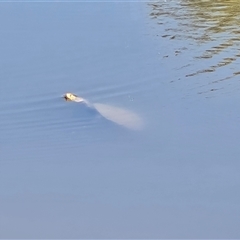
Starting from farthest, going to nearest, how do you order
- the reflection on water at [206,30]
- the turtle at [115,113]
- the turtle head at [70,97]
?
the reflection on water at [206,30] → the turtle head at [70,97] → the turtle at [115,113]

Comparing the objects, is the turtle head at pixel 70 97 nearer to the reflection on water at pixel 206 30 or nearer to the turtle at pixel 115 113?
the turtle at pixel 115 113

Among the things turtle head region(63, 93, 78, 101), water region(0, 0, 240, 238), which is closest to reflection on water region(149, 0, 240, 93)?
water region(0, 0, 240, 238)

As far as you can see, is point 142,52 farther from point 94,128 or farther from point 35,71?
point 94,128

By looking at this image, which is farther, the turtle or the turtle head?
the turtle head

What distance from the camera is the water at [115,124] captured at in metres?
3.70

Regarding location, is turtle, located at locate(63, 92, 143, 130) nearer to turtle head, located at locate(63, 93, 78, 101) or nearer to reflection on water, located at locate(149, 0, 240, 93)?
turtle head, located at locate(63, 93, 78, 101)

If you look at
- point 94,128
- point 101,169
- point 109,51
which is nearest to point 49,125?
point 94,128

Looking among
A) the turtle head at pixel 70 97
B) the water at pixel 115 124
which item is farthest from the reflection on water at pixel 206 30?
the turtle head at pixel 70 97

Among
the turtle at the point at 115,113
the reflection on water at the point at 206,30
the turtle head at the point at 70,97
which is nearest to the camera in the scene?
the turtle at the point at 115,113

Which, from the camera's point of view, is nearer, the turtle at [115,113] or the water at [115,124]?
the water at [115,124]

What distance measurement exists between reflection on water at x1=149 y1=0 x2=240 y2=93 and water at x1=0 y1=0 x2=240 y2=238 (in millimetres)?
23

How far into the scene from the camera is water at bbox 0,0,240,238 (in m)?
3.70

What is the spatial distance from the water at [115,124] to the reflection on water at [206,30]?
0.02m

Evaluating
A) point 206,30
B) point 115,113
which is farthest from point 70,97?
point 206,30
